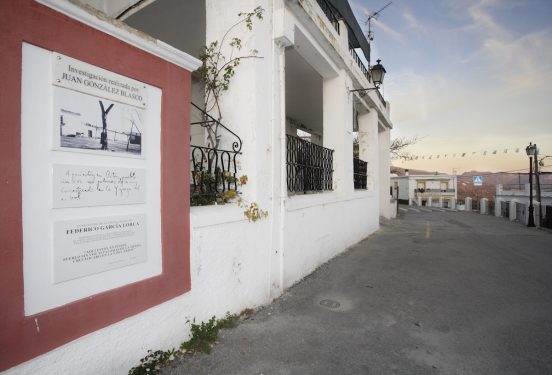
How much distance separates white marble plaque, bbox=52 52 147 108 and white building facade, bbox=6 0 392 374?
34 cm

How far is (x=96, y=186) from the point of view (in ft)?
7.29

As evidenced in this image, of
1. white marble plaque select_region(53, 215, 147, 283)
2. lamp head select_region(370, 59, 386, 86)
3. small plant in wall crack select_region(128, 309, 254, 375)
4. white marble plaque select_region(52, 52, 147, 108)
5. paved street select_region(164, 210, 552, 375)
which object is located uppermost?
lamp head select_region(370, 59, 386, 86)

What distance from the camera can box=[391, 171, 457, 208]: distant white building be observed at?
4966cm

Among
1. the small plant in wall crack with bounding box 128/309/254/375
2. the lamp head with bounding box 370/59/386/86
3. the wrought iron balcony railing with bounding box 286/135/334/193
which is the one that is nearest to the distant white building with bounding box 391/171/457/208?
the lamp head with bounding box 370/59/386/86

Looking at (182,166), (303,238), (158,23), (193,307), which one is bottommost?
(193,307)

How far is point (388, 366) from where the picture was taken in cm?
276

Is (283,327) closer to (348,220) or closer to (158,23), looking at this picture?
(348,220)

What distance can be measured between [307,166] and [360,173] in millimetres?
4793

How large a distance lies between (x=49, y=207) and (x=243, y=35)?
310cm

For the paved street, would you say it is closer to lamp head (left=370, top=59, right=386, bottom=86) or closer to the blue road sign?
lamp head (left=370, top=59, right=386, bottom=86)

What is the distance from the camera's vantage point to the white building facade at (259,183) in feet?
8.25

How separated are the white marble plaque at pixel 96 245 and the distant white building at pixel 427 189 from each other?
168ft

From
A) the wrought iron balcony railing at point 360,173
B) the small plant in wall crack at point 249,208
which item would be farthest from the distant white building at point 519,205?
the small plant in wall crack at point 249,208

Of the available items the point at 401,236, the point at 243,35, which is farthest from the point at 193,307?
the point at 401,236
